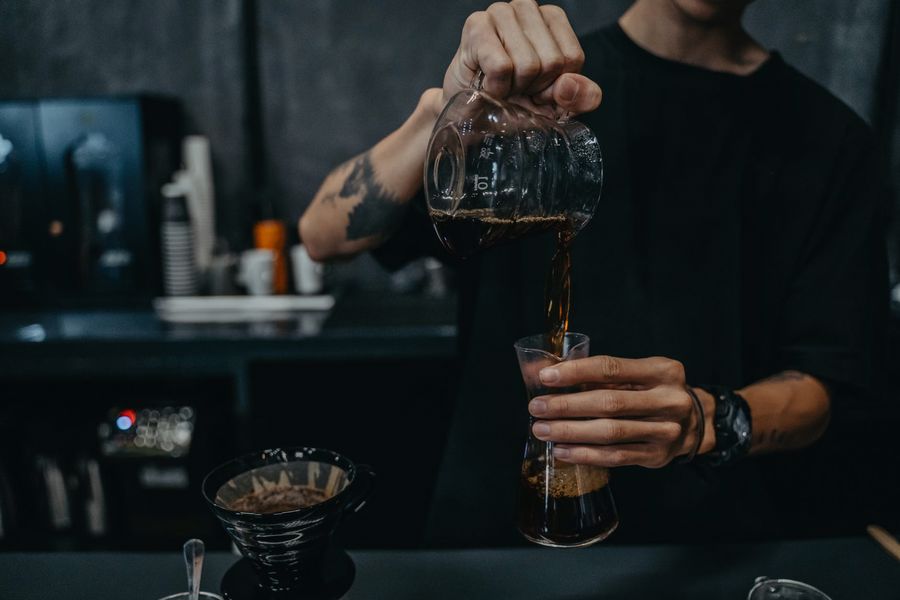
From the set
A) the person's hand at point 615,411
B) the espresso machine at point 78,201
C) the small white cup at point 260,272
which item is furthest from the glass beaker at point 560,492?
the espresso machine at point 78,201

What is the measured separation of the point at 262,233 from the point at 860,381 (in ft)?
6.01

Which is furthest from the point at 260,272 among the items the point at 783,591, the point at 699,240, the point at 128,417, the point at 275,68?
the point at 783,591

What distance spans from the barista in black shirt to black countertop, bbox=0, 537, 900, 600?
21 cm

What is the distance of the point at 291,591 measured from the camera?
818 millimetres

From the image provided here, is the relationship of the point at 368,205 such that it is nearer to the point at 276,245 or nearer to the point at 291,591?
the point at 291,591

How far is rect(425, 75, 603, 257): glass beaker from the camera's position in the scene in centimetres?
86

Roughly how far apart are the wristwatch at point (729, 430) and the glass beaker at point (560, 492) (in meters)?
0.24

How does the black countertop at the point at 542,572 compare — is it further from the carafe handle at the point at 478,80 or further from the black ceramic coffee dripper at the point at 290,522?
the carafe handle at the point at 478,80

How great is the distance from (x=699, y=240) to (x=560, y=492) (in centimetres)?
65

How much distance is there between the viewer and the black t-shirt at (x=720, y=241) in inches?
50.8

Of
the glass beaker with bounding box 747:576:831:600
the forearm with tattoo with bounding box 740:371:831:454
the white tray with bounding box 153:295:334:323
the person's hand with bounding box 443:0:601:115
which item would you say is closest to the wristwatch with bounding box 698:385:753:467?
the forearm with tattoo with bounding box 740:371:831:454

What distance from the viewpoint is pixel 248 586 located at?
2.75ft

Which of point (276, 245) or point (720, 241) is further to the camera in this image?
point (276, 245)

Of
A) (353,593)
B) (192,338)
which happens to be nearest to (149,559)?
(353,593)
